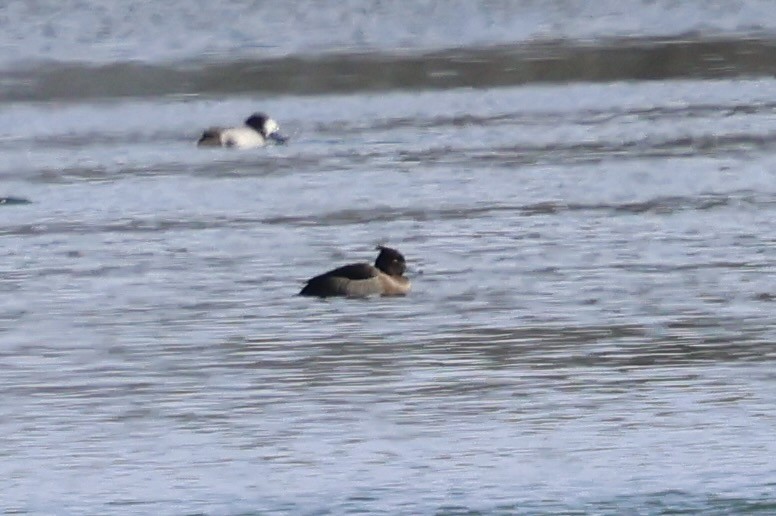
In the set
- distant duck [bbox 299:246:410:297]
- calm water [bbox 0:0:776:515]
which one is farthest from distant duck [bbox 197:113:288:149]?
distant duck [bbox 299:246:410:297]

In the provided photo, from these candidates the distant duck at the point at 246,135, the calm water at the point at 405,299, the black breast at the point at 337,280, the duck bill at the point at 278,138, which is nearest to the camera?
the calm water at the point at 405,299

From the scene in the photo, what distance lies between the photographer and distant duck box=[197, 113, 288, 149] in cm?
2414

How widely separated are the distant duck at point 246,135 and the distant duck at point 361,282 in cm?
1026

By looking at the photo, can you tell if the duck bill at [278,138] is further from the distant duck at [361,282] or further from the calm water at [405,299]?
the distant duck at [361,282]

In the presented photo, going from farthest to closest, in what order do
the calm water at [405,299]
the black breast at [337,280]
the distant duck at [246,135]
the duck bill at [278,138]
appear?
the duck bill at [278,138] < the distant duck at [246,135] < the black breast at [337,280] < the calm water at [405,299]

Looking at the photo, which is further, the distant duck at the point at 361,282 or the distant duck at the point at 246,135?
the distant duck at the point at 246,135

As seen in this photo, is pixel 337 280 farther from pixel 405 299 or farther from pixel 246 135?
pixel 246 135

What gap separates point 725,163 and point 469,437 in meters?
10.8

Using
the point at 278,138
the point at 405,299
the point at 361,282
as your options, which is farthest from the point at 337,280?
the point at 278,138

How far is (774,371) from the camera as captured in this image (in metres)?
10.8

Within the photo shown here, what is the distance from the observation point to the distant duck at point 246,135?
24.1m

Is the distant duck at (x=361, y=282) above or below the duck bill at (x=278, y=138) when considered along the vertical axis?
above

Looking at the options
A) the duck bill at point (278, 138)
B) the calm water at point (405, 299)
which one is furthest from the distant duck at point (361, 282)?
the duck bill at point (278, 138)

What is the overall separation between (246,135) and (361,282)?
1085 centimetres
